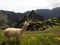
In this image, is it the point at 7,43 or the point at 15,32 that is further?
the point at 15,32

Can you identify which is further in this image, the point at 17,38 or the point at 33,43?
the point at 17,38

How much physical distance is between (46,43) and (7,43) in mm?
3488

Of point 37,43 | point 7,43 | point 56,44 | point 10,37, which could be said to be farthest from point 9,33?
point 56,44

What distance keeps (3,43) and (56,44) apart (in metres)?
4.68

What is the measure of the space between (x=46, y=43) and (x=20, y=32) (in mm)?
2707

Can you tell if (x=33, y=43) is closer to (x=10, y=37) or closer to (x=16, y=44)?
(x=16, y=44)

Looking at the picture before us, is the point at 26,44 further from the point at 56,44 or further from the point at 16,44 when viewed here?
the point at 56,44

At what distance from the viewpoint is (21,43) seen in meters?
16.7

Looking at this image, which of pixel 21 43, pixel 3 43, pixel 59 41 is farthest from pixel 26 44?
pixel 59 41

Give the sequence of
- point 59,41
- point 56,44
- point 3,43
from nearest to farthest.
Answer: point 3,43, point 56,44, point 59,41

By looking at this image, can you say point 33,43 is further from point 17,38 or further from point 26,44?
point 17,38

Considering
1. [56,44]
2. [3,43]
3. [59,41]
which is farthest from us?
[59,41]

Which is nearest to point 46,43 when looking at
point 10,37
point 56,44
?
point 56,44

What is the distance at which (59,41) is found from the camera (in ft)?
60.9
